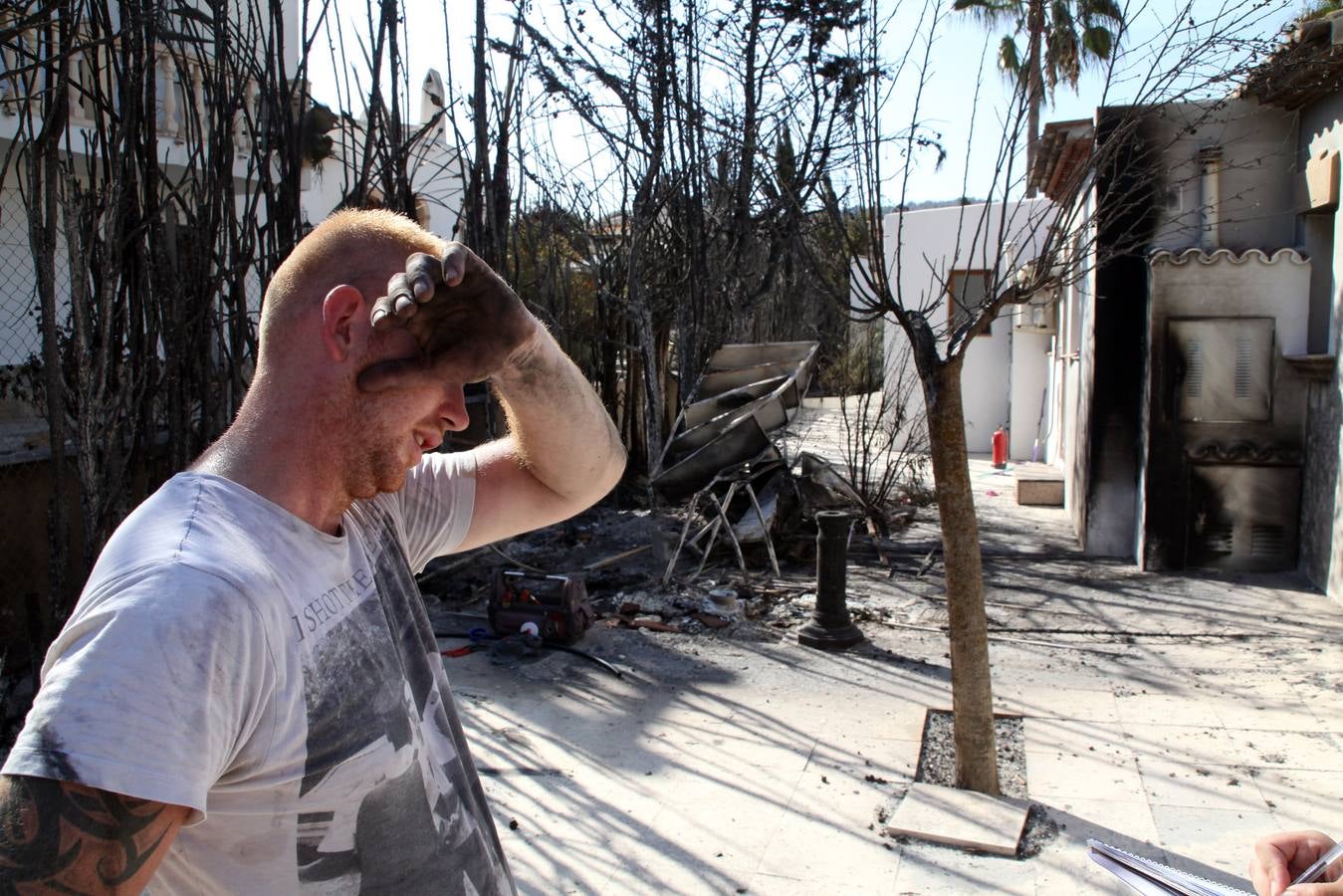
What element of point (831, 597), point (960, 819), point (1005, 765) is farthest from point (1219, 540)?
point (960, 819)

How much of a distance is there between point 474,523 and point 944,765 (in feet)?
12.3

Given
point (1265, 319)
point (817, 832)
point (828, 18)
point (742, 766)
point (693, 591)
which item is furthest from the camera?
point (828, 18)

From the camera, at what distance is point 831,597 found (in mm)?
7141

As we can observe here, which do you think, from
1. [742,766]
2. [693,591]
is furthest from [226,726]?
[693,591]

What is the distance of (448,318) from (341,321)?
0.48ft

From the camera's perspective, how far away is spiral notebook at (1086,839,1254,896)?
1.61 m

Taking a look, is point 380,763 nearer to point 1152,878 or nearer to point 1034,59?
point 1152,878

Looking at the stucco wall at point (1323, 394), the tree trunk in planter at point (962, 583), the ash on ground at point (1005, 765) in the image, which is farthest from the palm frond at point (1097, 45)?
the ash on ground at point (1005, 765)

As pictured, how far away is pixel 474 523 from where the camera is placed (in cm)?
215

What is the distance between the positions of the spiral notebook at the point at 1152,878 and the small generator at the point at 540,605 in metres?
5.37

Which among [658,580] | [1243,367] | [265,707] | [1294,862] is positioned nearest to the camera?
[265,707]

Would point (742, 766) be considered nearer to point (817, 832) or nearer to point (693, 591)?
point (817, 832)

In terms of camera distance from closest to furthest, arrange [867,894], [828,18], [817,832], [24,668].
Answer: [867,894], [817,832], [24,668], [828,18]

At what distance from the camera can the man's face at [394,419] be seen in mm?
1475
